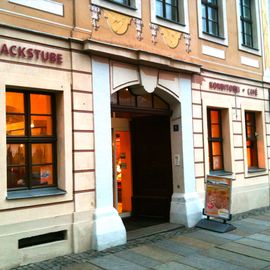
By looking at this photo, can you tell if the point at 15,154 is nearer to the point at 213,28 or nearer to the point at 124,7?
the point at 124,7

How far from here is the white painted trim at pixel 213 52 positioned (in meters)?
10.1

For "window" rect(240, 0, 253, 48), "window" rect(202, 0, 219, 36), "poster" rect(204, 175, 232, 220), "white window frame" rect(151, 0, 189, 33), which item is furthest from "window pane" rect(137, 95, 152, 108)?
"window" rect(240, 0, 253, 48)

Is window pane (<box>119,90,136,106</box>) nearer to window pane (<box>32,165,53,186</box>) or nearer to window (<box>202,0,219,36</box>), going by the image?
window pane (<box>32,165,53,186</box>)

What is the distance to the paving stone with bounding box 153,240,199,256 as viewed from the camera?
276 inches

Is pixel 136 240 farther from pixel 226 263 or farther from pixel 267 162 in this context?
pixel 267 162

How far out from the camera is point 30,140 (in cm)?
665

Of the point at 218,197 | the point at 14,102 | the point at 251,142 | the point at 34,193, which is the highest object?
the point at 14,102

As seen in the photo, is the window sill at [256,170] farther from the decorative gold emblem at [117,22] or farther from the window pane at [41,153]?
the window pane at [41,153]

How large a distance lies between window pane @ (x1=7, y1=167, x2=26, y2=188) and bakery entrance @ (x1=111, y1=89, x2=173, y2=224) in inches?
133

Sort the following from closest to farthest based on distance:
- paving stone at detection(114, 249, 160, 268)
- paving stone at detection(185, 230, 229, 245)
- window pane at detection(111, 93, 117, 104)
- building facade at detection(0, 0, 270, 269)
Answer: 1. paving stone at detection(114, 249, 160, 268)
2. building facade at detection(0, 0, 270, 269)
3. paving stone at detection(185, 230, 229, 245)
4. window pane at detection(111, 93, 117, 104)

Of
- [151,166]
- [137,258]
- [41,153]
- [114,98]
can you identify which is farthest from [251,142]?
[41,153]

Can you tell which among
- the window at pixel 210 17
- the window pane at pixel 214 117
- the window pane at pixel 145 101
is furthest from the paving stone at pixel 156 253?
the window at pixel 210 17

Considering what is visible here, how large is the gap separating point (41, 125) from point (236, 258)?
14.0 ft

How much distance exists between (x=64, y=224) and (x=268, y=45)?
30.7 feet
